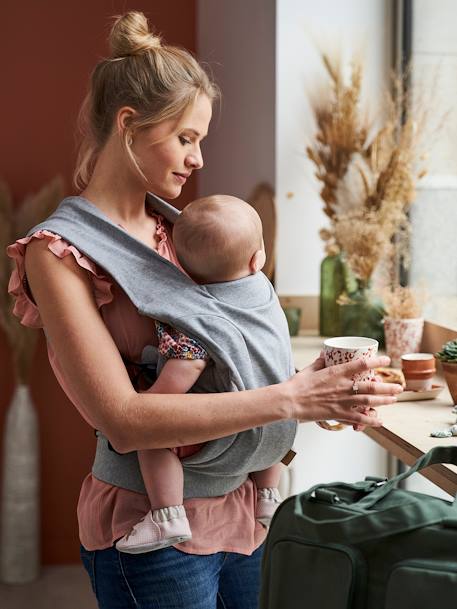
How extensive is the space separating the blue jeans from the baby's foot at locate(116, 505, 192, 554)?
38 millimetres

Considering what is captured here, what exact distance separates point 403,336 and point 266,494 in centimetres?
108

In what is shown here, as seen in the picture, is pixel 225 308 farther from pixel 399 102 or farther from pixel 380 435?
pixel 399 102

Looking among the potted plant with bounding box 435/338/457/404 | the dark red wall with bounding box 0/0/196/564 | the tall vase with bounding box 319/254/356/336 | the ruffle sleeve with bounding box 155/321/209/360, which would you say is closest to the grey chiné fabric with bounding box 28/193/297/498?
the ruffle sleeve with bounding box 155/321/209/360

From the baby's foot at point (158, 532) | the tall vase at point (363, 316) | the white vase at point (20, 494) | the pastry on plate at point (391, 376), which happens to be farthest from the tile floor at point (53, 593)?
the baby's foot at point (158, 532)

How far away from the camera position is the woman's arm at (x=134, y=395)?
1405mm

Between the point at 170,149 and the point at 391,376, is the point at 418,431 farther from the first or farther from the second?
the point at 170,149

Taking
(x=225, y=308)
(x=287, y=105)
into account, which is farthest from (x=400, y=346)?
(x=225, y=308)

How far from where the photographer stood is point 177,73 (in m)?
1.54

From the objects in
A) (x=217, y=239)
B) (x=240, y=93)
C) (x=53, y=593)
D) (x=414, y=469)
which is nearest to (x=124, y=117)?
(x=217, y=239)

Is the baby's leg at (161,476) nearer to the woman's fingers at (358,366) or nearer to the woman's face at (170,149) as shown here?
the woman's fingers at (358,366)

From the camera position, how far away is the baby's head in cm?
150

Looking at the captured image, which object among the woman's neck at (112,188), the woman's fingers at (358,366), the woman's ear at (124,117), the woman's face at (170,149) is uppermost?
the woman's ear at (124,117)

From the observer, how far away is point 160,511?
1.48 m

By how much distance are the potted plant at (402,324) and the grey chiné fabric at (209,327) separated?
3.49 ft
